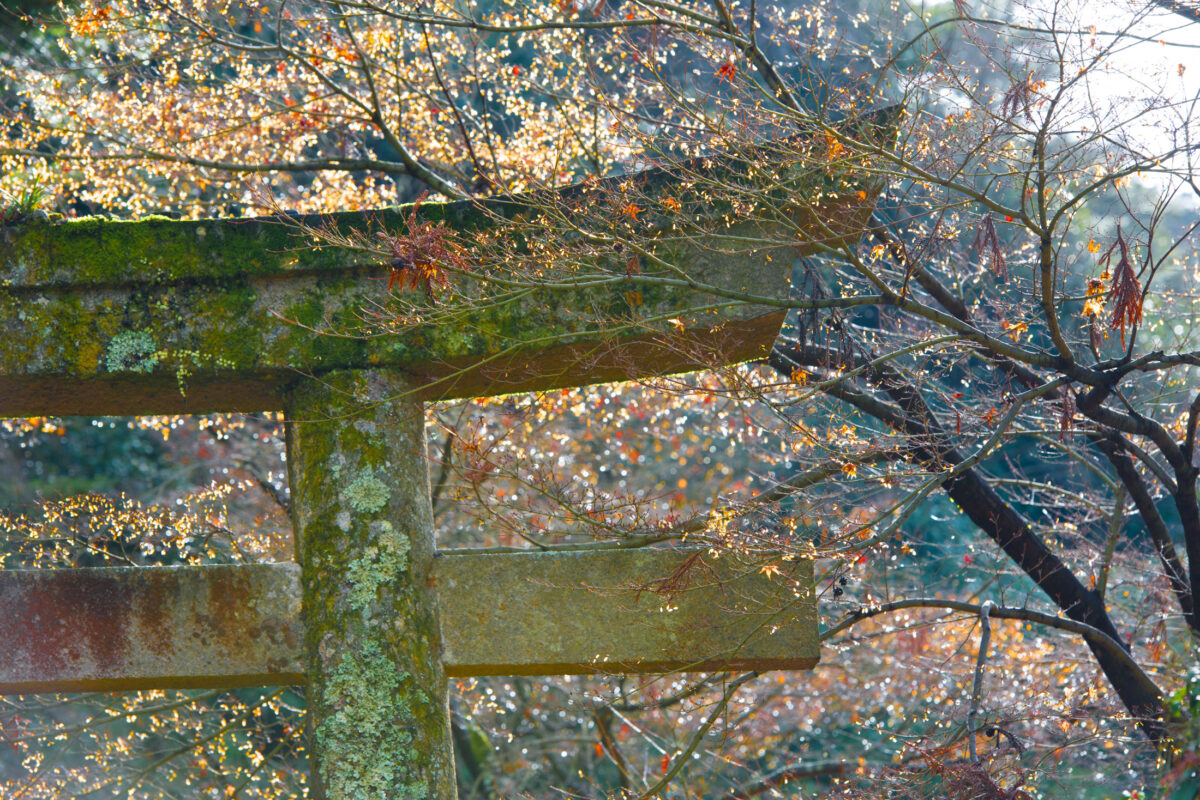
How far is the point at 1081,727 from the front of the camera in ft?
15.4

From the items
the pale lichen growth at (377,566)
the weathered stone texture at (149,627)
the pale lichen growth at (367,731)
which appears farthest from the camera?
the weathered stone texture at (149,627)

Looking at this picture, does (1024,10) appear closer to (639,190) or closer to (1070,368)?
(1070,368)

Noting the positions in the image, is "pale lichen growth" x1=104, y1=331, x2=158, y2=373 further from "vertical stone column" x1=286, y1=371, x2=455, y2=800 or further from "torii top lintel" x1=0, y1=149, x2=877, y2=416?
"vertical stone column" x1=286, y1=371, x2=455, y2=800

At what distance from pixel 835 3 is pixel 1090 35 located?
408cm

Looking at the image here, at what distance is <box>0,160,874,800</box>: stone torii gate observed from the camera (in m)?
2.70

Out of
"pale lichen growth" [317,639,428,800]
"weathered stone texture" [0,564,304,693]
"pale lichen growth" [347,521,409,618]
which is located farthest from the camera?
"weathered stone texture" [0,564,304,693]

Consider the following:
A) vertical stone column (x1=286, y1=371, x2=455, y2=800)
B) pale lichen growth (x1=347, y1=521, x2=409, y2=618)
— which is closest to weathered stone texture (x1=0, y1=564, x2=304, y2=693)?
vertical stone column (x1=286, y1=371, x2=455, y2=800)

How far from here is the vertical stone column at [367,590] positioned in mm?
2590

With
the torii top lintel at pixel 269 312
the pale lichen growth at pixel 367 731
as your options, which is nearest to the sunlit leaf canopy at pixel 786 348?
the torii top lintel at pixel 269 312

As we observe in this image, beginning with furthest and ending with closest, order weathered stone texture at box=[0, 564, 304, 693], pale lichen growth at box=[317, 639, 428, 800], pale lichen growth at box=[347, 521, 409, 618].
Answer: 1. weathered stone texture at box=[0, 564, 304, 693]
2. pale lichen growth at box=[347, 521, 409, 618]
3. pale lichen growth at box=[317, 639, 428, 800]

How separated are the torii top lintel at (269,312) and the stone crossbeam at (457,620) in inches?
23.1

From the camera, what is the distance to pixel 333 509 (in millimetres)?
2721

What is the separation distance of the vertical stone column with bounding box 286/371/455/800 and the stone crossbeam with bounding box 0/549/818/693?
0.13m

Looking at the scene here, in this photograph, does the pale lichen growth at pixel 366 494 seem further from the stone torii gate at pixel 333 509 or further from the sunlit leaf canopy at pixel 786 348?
the sunlit leaf canopy at pixel 786 348
